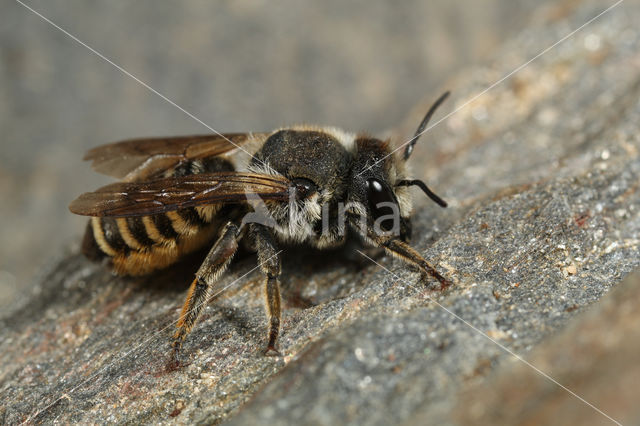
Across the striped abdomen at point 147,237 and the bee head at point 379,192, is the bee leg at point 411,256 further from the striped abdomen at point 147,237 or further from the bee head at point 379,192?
the striped abdomen at point 147,237

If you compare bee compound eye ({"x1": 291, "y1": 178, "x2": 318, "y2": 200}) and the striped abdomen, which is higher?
the striped abdomen

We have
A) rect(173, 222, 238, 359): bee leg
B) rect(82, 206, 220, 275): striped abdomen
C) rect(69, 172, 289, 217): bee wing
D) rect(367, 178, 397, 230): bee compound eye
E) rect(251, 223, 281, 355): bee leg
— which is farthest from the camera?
rect(82, 206, 220, 275): striped abdomen

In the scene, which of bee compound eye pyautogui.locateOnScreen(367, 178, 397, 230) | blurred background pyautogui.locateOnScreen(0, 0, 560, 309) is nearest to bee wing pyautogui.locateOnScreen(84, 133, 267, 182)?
bee compound eye pyautogui.locateOnScreen(367, 178, 397, 230)

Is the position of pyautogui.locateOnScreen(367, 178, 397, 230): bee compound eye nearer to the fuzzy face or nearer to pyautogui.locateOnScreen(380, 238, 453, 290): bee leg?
the fuzzy face

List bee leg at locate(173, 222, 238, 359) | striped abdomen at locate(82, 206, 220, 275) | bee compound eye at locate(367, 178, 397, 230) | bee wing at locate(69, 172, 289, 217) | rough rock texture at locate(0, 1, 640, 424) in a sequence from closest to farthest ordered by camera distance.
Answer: rough rock texture at locate(0, 1, 640, 424), bee leg at locate(173, 222, 238, 359), bee wing at locate(69, 172, 289, 217), bee compound eye at locate(367, 178, 397, 230), striped abdomen at locate(82, 206, 220, 275)

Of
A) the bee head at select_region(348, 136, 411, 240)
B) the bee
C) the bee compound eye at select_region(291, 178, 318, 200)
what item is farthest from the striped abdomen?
the bee head at select_region(348, 136, 411, 240)

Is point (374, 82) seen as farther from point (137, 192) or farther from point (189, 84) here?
point (137, 192)

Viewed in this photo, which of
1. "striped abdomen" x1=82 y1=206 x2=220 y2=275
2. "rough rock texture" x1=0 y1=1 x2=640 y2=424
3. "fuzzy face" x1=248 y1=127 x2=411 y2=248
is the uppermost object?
"striped abdomen" x1=82 y1=206 x2=220 y2=275

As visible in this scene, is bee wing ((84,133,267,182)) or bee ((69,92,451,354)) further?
bee wing ((84,133,267,182))

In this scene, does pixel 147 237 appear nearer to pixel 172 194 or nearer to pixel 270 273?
pixel 172 194
